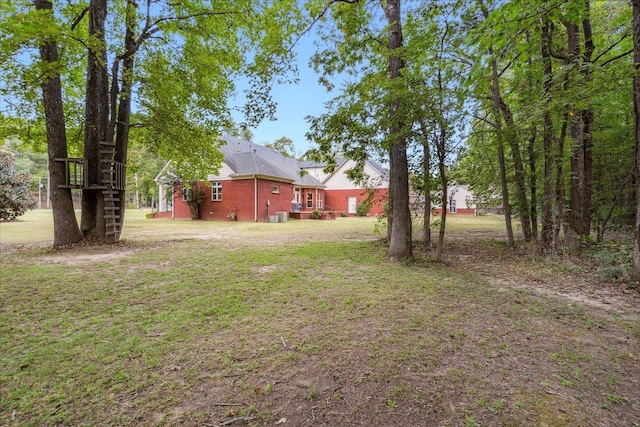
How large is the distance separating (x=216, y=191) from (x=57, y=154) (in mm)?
12328

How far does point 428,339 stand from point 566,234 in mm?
5818

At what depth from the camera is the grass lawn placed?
1899 mm

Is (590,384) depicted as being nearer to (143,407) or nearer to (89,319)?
(143,407)

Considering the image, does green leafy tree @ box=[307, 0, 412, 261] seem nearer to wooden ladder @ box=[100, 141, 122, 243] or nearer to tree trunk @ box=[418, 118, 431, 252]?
tree trunk @ box=[418, 118, 431, 252]

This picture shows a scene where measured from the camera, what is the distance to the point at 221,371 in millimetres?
2291

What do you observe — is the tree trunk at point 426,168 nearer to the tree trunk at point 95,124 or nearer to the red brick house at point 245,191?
the tree trunk at point 95,124

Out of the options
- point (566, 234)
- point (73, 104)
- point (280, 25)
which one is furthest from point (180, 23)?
point (566, 234)

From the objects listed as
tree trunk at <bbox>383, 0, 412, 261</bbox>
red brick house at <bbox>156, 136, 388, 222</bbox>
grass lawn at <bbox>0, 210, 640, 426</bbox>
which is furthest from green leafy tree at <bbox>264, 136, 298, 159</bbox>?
grass lawn at <bbox>0, 210, 640, 426</bbox>

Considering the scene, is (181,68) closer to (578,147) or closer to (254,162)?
(254,162)

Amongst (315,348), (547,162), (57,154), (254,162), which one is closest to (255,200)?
(254,162)

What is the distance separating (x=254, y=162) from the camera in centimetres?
1942

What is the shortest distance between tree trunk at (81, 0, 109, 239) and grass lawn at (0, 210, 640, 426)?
351 centimetres

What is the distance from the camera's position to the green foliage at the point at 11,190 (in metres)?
15.2

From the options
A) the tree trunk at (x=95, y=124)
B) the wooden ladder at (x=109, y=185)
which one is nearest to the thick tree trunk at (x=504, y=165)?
the tree trunk at (x=95, y=124)
